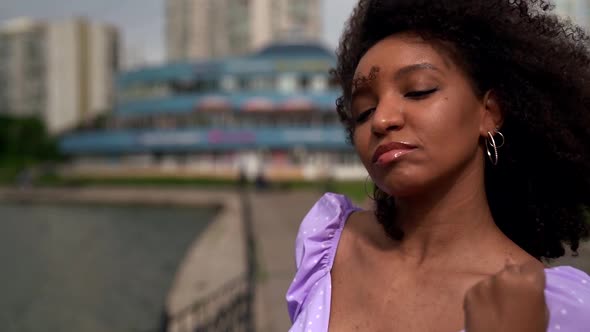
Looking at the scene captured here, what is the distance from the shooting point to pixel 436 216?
1.15 metres

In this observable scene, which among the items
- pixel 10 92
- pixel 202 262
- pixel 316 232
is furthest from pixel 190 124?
pixel 10 92

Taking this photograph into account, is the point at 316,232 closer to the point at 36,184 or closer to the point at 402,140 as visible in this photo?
the point at 402,140

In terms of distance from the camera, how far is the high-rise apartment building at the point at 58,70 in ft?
210

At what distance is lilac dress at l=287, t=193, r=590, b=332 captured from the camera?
91 centimetres

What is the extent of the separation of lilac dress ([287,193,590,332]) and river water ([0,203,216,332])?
6393 mm

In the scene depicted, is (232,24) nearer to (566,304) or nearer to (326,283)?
(326,283)

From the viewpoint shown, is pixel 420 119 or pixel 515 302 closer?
pixel 515 302

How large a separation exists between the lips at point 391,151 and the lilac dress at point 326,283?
0.31 m

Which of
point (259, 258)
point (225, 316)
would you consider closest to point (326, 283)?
point (225, 316)

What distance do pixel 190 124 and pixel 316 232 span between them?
122ft

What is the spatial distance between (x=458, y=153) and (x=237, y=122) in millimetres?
36285

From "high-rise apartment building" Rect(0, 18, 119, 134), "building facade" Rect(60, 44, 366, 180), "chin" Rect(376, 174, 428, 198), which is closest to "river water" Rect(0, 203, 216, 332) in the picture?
"chin" Rect(376, 174, 428, 198)

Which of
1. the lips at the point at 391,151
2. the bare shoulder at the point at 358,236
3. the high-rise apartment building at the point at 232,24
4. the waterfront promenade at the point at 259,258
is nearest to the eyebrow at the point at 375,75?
the lips at the point at 391,151

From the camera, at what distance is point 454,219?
3.73ft
